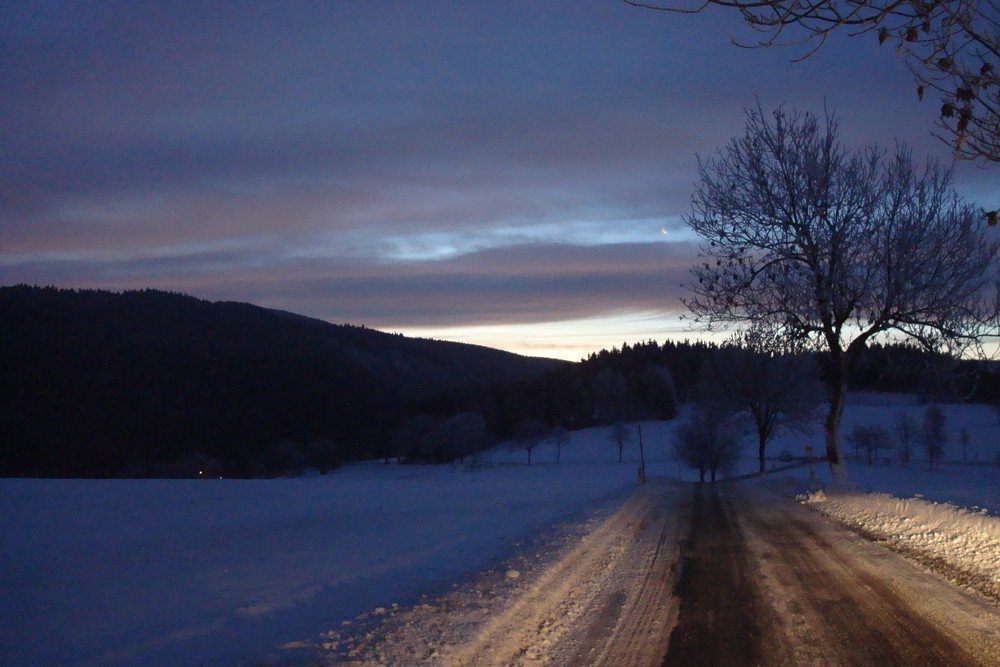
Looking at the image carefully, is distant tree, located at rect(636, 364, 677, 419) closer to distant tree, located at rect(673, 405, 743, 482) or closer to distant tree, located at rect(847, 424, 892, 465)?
distant tree, located at rect(847, 424, 892, 465)

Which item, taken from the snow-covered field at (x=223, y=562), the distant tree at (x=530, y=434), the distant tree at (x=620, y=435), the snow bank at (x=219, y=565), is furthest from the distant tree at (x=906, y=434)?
the snow bank at (x=219, y=565)

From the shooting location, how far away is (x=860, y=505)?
1369 centimetres

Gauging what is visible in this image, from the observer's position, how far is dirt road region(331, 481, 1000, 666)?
539cm

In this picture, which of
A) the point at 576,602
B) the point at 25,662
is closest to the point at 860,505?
the point at 576,602

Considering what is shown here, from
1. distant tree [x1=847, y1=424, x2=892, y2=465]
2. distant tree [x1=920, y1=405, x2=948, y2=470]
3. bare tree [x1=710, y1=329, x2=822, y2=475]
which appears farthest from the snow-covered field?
distant tree [x1=847, y1=424, x2=892, y2=465]

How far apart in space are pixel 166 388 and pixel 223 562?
9670cm

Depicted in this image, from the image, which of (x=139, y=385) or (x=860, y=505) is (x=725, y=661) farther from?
(x=139, y=385)

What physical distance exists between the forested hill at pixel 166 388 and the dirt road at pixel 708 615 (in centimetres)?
7569

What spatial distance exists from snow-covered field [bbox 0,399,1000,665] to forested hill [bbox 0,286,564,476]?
190ft

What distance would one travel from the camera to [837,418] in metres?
17.7

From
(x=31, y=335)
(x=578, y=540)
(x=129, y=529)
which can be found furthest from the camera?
(x=31, y=335)

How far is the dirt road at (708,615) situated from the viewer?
5391 mm

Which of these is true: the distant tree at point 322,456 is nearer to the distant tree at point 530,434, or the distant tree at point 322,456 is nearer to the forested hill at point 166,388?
the forested hill at point 166,388

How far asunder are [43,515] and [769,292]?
73.2 ft
